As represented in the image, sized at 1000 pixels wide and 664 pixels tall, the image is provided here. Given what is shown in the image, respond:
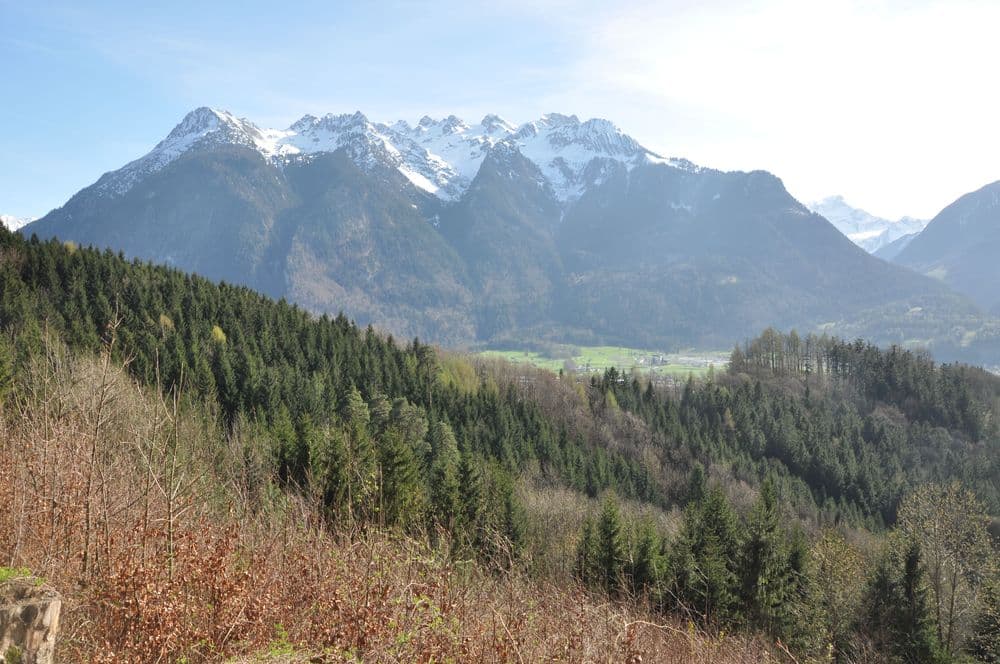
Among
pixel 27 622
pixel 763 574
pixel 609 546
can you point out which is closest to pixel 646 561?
pixel 609 546

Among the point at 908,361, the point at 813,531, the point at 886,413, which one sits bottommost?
the point at 813,531

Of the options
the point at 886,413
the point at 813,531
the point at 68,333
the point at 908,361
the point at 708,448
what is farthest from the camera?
the point at 908,361

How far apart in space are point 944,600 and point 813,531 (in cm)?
2799

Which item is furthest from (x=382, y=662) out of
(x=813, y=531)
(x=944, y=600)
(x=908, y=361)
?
(x=908, y=361)

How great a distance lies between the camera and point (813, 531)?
195 ft

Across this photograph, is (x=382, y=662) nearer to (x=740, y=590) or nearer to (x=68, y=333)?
(x=740, y=590)

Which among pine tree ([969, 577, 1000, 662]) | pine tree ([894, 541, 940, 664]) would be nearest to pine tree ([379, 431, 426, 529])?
pine tree ([894, 541, 940, 664])

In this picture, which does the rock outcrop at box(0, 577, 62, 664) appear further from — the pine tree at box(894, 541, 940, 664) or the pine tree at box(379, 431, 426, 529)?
the pine tree at box(894, 541, 940, 664)

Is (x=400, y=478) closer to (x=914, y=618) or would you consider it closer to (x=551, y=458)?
(x=914, y=618)

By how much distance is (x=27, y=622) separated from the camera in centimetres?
567

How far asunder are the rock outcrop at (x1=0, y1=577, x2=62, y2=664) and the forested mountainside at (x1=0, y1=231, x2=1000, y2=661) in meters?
0.68

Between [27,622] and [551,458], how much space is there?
60.1m

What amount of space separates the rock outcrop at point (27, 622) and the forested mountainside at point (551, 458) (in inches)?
26.9

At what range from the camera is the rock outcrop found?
5.57m
